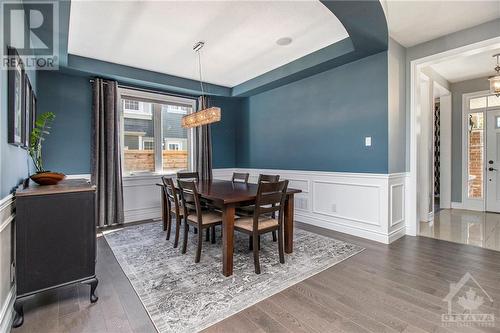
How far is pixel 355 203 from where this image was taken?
3641 mm

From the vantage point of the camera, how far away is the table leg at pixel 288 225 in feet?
9.62

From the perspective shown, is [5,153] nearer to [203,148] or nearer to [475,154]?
[203,148]

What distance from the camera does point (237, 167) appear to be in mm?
5992

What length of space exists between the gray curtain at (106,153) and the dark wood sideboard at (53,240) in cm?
227

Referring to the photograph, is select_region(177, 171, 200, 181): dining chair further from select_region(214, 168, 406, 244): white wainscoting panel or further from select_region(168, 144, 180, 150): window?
select_region(214, 168, 406, 244): white wainscoting panel

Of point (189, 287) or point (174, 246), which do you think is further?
point (174, 246)

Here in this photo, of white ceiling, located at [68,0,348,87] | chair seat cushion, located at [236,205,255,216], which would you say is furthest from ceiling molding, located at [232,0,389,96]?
chair seat cushion, located at [236,205,255,216]

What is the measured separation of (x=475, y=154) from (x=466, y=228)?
7.22 feet

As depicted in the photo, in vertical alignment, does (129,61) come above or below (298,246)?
above

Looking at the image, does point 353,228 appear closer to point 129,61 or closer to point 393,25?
point 393,25

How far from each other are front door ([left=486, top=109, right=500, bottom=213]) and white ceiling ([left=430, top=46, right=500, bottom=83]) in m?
0.88

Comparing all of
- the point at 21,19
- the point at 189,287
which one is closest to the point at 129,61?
the point at 21,19

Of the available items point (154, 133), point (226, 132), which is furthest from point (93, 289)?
point (226, 132)

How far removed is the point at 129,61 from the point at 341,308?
14.1ft
